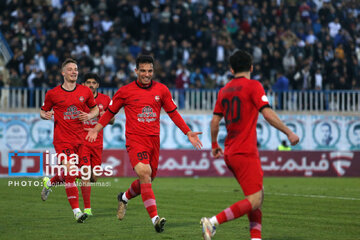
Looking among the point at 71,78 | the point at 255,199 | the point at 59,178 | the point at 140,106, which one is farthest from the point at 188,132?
the point at 59,178

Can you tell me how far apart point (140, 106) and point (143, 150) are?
0.68m

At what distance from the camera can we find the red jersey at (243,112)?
7.82 m

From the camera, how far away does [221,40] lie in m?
27.5

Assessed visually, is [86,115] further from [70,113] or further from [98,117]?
[98,117]

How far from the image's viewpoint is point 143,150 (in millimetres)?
10234

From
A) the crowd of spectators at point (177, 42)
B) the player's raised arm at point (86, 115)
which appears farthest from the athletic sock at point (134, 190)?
the crowd of spectators at point (177, 42)

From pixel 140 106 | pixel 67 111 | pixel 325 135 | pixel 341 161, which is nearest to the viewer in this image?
pixel 140 106

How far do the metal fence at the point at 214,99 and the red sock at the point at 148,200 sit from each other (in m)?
15.3

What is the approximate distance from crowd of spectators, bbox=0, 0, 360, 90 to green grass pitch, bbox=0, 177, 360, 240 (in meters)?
7.09

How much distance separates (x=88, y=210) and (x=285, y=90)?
53.6 feet

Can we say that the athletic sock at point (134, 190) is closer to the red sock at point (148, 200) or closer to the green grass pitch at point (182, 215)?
the green grass pitch at point (182, 215)

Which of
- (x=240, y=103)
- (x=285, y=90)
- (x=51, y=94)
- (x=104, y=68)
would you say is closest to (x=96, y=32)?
(x=104, y=68)

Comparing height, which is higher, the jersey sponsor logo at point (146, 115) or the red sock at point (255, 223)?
the jersey sponsor logo at point (146, 115)

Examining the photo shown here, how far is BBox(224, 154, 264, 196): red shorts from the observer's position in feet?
25.4
